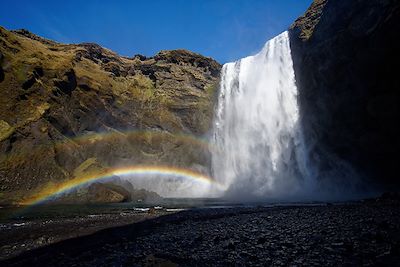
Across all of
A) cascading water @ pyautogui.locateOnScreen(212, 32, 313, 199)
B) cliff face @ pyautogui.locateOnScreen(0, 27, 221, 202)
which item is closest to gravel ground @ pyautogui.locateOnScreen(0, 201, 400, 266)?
cascading water @ pyautogui.locateOnScreen(212, 32, 313, 199)

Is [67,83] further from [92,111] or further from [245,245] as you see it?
[245,245]

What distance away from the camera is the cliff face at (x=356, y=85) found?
101 ft

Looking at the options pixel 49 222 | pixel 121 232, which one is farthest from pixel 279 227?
pixel 49 222

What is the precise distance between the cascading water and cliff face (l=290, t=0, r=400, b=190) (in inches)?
168

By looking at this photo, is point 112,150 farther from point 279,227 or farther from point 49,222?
point 279,227

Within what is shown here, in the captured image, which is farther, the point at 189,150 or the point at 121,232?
the point at 189,150

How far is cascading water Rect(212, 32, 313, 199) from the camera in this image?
1943 inches

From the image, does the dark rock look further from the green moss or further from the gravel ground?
the gravel ground

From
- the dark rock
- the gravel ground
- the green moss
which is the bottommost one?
the gravel ground

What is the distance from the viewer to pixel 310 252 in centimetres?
991

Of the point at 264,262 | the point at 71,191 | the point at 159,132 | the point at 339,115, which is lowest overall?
the point at 264,262

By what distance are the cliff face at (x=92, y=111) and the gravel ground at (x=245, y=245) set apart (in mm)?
34497

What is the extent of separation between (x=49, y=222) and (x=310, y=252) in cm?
1694

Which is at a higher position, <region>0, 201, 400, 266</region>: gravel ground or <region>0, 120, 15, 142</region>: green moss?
<region>0, 120, 15, 142</region>: green moss
